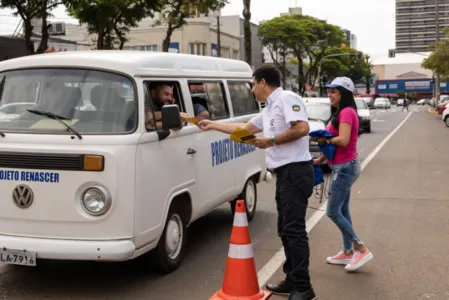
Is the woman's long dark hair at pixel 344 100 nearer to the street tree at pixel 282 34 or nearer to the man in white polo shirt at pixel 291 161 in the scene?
the man in white polo shirt at pixel 291 161

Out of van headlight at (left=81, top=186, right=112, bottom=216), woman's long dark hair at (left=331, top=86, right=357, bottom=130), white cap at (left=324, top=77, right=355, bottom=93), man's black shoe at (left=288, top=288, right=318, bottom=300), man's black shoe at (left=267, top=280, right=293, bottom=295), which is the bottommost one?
man's black shoe at (left=267, top=280, right=293, bottom=295)

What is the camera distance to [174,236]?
19.8 feet

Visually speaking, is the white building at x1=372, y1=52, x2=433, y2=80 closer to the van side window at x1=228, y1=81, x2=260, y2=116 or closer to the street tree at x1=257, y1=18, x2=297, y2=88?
the street tree at x1=257, y1=18, x2=297, y2=88

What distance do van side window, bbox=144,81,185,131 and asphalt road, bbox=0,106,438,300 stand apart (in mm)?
1502

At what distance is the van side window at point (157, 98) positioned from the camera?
219 inches

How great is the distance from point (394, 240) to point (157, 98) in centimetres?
351

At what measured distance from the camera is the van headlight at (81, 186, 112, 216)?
501 cm

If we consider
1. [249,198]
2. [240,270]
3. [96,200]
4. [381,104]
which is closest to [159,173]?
[96,200]

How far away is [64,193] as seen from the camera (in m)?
5.04

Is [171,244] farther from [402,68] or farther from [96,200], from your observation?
[402,68]

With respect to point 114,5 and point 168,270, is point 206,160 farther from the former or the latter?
point 114,5

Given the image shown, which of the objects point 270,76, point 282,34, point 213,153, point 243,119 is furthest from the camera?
point 282,34

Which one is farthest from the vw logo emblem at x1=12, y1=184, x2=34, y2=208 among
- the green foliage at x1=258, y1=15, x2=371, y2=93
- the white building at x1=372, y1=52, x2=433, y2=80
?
the white building at x1=372, y1=52, x2=433, y2=80

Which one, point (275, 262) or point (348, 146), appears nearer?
point (348, 146)
